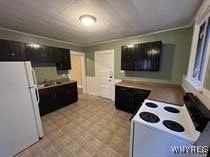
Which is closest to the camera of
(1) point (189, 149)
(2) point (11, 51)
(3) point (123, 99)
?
(1) point (189, 149)

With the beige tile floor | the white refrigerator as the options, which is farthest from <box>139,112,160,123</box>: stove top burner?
the white refrigerator

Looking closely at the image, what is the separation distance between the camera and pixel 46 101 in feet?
9.37

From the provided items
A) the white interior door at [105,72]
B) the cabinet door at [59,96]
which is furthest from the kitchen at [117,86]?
the white interior door at [105,72]

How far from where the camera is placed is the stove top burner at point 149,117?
111 centimetres

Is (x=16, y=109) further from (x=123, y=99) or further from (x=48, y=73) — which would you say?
(x=123, y=99)

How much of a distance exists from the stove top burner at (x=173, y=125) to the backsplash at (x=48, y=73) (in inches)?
140

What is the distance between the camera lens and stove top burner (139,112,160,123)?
111cm

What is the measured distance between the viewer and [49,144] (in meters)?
1.82

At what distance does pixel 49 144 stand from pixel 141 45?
10.9ft

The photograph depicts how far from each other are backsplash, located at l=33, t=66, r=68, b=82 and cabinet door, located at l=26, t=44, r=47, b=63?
1.06 ft

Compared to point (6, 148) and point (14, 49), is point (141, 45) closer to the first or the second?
point (14, 49)

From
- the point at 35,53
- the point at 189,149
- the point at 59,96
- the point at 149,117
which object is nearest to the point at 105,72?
the point at 59,96

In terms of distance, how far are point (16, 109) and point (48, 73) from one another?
1961mm

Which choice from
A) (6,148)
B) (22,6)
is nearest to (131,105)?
(6,148)
